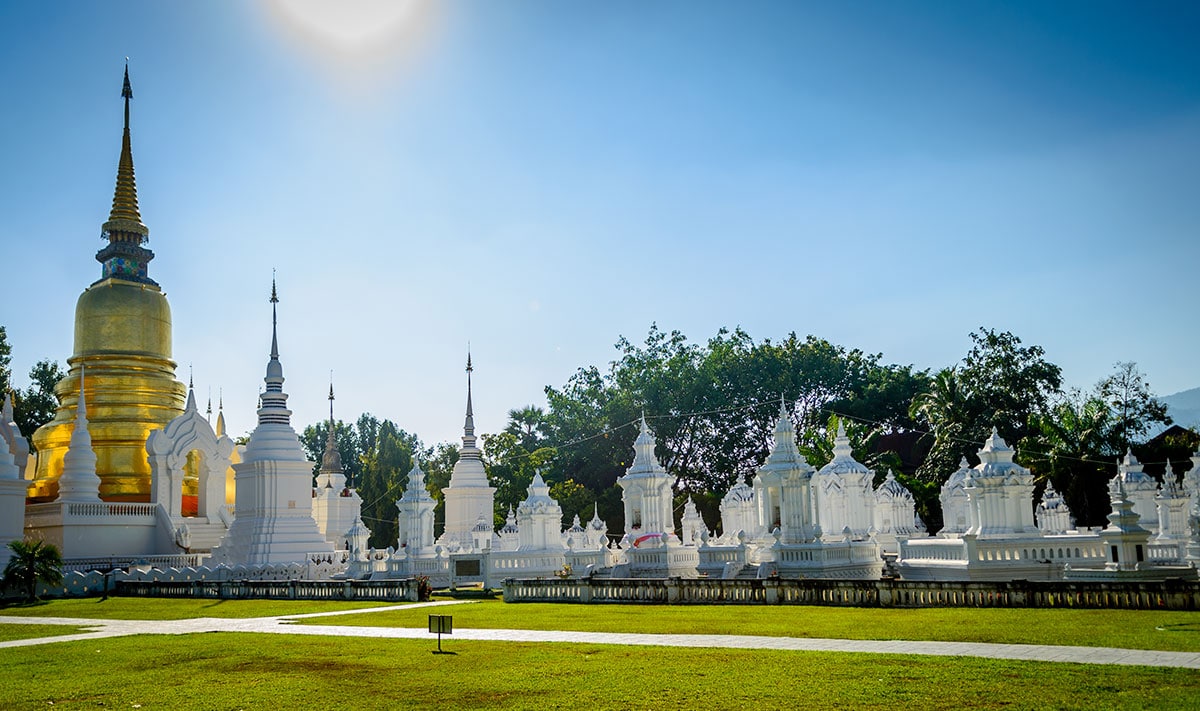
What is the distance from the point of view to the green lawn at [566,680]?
11523 mm

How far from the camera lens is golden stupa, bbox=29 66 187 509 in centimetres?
4831

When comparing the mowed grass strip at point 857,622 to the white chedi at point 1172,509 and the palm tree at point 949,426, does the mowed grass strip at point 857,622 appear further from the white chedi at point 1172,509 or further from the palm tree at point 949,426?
the palm tree at point 949,426

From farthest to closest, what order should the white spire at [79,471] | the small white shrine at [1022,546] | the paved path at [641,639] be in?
the white spire at [79,471] < the small white shrine at [1022,546] < the paved path at [641,639]

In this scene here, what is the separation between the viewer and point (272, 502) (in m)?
41.6

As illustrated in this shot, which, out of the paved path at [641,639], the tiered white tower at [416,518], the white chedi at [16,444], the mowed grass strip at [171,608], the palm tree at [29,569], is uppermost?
the white chedi at [16,444]

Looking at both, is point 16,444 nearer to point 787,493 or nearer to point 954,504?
point 787,493

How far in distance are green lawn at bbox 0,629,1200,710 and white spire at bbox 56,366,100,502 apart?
28472mm

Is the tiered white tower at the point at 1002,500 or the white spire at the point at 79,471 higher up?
the white spire at the point at 79,471

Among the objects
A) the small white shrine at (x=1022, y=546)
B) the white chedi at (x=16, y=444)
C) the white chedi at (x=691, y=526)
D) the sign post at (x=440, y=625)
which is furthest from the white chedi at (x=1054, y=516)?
the white chedi at (x=16, y=444)

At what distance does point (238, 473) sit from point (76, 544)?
6756 mm

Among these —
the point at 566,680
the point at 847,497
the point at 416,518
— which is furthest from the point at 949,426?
the point at 566,680

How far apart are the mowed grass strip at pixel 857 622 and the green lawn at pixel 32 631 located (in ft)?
17.4

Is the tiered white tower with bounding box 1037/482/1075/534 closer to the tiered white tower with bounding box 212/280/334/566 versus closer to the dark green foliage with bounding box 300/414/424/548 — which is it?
the tiered white tower with bounding box 212/280/334/566

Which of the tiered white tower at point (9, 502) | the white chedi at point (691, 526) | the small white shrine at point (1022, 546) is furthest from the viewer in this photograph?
the white chedi at point (691, 526)
